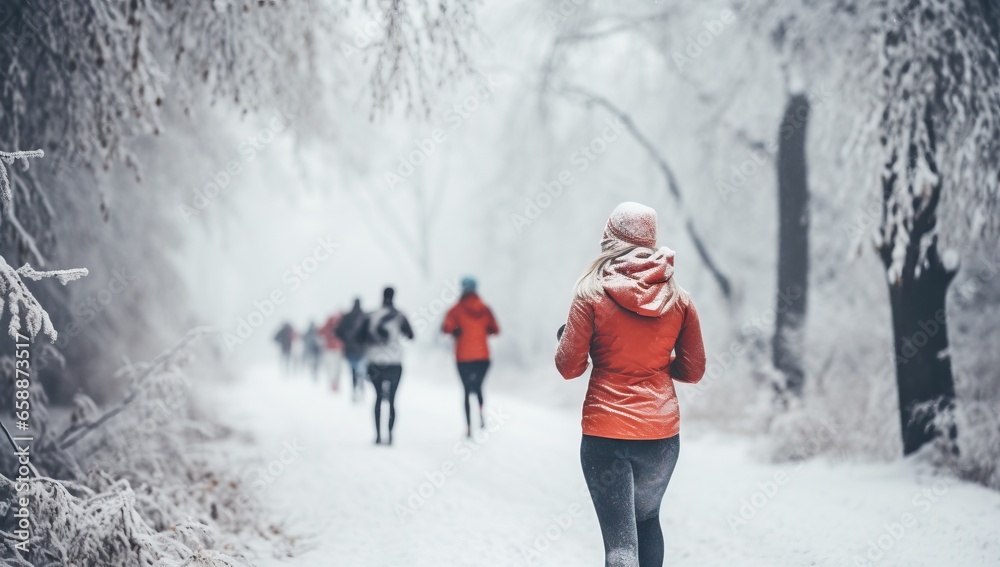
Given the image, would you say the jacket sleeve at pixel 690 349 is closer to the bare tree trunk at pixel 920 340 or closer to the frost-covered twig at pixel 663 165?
the bare tree trunk at pixel 920 340

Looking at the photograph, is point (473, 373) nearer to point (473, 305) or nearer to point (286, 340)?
point (473, 305)

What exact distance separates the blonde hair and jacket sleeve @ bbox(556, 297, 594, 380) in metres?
0.05

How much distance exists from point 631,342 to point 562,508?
3487mm

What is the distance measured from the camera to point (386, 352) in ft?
27.8

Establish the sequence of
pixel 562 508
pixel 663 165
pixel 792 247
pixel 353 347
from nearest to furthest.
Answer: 1. pixel 562 508
2. pixel 792 247
3. pixel 663 165
4. pixel 353 347

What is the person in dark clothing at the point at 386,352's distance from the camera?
8430 mm

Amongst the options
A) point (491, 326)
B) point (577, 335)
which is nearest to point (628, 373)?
point (577, 335)

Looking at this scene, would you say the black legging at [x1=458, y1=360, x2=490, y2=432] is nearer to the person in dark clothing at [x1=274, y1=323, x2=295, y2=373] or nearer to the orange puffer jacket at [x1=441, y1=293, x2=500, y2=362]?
the orange puffer jacket at [x1=441, y1=293, x2=500, y2=362]

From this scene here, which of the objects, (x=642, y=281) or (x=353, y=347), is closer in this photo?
(x=642, y=281)

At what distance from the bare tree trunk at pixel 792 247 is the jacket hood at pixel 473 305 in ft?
13.0

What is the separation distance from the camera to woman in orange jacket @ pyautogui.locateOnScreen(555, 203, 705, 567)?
10.1 feet

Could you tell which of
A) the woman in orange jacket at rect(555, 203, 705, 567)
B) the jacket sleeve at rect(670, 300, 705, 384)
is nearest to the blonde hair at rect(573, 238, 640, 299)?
the woman in orange jacket at rect(555, 203, 705, 567)

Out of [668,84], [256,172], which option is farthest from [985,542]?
[256,172]

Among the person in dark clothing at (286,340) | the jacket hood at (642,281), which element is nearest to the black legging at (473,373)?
the jacket hood at (642,281)
